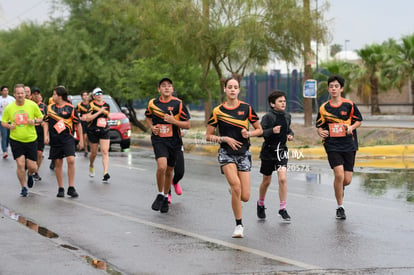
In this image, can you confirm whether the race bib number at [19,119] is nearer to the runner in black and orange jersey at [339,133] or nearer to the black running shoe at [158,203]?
the black running shoe at [158,203]

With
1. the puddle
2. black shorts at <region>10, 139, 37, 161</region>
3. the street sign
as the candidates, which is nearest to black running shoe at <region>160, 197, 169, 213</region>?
the puddle

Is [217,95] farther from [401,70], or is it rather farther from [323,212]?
[323,212]

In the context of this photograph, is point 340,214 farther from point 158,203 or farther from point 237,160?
point 158,203

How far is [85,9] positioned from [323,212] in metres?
28.7

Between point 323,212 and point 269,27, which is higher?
point 269,27

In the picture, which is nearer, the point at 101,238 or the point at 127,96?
the point at 101,238

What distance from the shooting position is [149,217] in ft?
35.6

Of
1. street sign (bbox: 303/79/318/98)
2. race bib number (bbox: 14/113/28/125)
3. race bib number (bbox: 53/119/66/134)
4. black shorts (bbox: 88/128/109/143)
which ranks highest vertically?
street sign (bbox: 303/79/318/98)

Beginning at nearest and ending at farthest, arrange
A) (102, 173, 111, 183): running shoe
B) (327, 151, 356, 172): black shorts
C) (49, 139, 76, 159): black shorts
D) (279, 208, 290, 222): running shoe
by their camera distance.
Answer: (279, 208, 290, 222): running shoe → (327, 151, 356, 172): black shorts → (49, 139, 76, 159): black shorts → (102, 173, 111, 183): running shoe

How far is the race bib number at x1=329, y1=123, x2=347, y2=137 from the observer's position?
10.6 meters

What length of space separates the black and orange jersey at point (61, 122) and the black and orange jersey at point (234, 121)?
423cm

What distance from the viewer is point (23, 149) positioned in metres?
13.1

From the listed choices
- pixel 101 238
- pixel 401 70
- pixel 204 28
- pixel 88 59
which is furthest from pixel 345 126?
pixel 401 70

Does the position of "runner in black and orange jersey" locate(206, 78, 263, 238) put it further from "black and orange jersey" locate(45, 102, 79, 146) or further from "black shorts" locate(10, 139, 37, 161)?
"black shorts" locate(10, 139, 37, 161)
